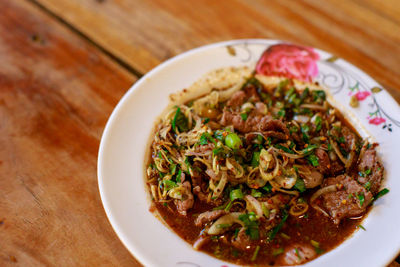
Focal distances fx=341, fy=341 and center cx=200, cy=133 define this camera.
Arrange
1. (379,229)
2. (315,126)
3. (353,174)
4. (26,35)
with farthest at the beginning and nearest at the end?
(26,35) < (315,126) < (353,174) < (379,229)

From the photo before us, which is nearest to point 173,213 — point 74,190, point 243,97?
point 74,190

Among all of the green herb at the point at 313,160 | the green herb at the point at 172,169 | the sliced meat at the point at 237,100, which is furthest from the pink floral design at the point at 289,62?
the green herb at the point at 172,169

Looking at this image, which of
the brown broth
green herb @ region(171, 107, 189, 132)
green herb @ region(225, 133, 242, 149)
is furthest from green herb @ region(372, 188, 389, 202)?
green herb @ region(171, 107, 189, 132)

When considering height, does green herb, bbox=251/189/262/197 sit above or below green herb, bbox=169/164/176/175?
above

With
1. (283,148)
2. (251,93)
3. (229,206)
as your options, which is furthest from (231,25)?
(229,206)

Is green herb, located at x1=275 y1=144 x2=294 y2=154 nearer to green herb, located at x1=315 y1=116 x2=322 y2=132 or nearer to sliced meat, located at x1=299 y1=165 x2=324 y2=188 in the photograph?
sliced meat, located at x1=299 y1=165 x2=324 y2=188

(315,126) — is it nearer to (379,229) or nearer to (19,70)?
(379,229)
